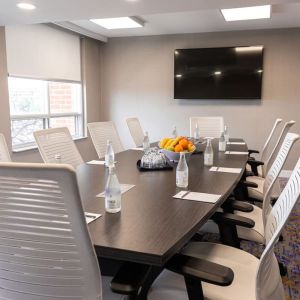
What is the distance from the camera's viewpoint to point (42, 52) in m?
4.68

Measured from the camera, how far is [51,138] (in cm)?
252

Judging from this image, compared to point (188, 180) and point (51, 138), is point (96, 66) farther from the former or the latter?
point (188, 180)

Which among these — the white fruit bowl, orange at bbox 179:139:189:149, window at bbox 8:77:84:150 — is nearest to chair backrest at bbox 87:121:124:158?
the white fruit bowl

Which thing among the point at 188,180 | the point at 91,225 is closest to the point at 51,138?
the point at 188,180

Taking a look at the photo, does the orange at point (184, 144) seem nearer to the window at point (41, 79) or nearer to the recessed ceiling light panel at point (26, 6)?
the recessed ceiling light panel at point (26, 6)

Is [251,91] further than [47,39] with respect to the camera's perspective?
Yes

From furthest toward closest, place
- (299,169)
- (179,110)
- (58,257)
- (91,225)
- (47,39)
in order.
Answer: (179,110) → (47,39) → (299,169) → (91,225) → (58,257)

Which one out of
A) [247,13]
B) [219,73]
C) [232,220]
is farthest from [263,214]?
[219,73]

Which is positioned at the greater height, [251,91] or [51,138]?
[251,91]

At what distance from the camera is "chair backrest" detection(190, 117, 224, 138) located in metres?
4.74

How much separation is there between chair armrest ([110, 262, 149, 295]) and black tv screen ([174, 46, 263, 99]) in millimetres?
4876

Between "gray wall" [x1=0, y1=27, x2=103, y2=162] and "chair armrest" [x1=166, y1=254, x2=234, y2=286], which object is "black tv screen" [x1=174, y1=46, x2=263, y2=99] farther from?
"chair armrest" [x1=166, y1=254, x2=234, y2=286]

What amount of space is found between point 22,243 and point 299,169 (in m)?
1.13

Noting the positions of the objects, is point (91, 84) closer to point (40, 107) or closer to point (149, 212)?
point (40, 107)
